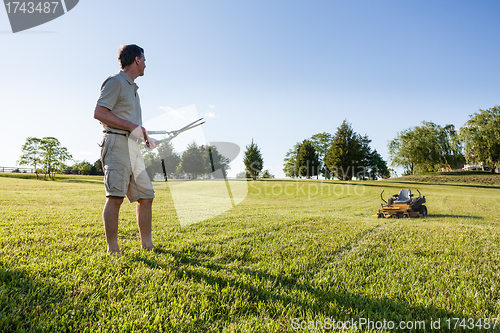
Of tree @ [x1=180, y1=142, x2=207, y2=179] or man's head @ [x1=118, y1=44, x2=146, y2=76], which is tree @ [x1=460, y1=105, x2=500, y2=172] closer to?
tree @ [x1=180, y1=142, x2=207, y2=179]

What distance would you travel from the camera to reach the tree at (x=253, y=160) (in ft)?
142

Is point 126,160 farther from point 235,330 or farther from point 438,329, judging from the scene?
point 438,329

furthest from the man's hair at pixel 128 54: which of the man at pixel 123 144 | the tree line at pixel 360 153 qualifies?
the tree line at pixel 360 153

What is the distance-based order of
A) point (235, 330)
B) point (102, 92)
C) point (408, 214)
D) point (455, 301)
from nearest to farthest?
1. point (235, 330)
2. point (455, 301)
3. point (102, 92)
4. point (408, 214)

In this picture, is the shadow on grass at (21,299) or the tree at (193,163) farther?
the tree at (193,163)

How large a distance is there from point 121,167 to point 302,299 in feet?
7.69

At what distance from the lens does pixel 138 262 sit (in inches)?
99.4

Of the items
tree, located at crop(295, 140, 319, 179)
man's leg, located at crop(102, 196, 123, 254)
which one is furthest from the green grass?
tree, located at crop(295, 140, 319, 179)

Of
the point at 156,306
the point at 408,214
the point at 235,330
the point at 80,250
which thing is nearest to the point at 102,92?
the point at 80,250

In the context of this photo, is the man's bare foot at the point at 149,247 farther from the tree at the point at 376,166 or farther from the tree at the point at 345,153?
the tree at the point at 376,166

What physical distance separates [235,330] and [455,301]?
187 cm

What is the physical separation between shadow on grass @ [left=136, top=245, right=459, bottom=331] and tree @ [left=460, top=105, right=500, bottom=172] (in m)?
54.7

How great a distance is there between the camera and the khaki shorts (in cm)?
277

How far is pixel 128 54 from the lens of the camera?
3.10 metres
